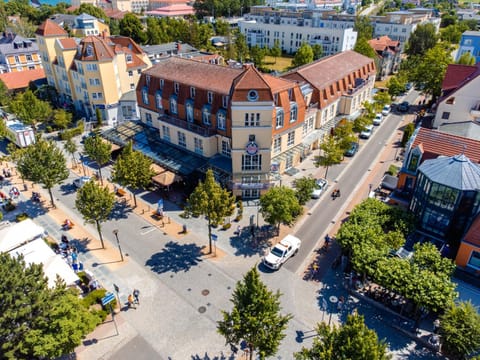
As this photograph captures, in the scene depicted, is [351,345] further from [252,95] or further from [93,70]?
[93,70]

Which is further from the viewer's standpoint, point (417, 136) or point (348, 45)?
point (348, 45)

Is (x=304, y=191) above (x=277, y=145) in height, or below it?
below

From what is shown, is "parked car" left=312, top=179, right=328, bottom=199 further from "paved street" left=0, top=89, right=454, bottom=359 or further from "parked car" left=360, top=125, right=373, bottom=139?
"parked car" left=360, top=125, right=373, bottom=139

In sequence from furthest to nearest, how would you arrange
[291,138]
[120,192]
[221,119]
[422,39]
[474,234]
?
1. [422,39]
2. [291,138]
3. [120,192]
4. [221,119]
5. [474,234]

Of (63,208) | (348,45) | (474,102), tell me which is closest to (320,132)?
(474,102)

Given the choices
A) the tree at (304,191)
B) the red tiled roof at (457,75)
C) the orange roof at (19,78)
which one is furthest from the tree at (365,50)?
the orange roof at (19,78)

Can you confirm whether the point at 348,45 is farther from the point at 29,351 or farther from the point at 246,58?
the point at 29,351

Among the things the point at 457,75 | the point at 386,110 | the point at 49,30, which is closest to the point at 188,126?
the point at 49,30
